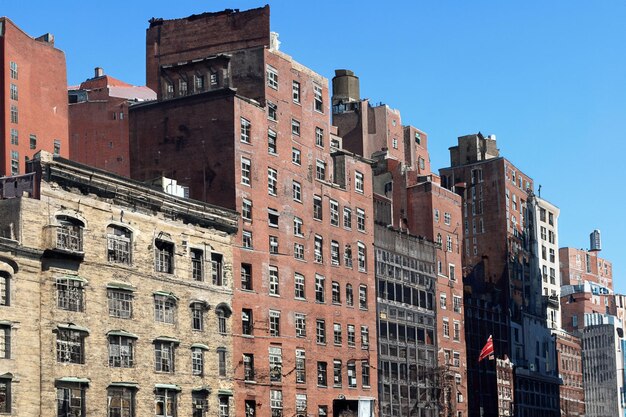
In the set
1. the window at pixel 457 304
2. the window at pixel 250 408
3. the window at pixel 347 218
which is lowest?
the window at pixel 250 408

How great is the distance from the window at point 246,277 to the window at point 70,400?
21.4 metres

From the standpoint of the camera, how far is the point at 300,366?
10781cm

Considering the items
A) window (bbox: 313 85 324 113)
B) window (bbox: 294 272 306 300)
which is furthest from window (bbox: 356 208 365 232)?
window (bbox: 294 272 306 300)

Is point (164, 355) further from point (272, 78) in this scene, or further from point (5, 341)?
point (272, 78)

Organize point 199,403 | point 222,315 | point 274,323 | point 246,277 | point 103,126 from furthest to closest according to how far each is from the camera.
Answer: point 103,126 → point 274,323 → point 246,277 → point 222,315 → point 199,403

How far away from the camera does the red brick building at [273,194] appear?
103 meters

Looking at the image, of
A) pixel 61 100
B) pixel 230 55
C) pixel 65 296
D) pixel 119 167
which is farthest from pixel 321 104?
pixel 65 296

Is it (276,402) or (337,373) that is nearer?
(276,402)

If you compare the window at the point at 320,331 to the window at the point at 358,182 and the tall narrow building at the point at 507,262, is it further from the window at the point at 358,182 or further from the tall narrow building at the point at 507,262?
the tall narrow building at the point at 507,262

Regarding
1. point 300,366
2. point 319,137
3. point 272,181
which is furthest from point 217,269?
point 319,137

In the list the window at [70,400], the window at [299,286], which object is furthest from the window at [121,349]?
the window at [299,286]

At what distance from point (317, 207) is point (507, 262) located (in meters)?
65.1

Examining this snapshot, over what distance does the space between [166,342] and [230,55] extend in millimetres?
29688

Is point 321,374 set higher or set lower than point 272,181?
lower
